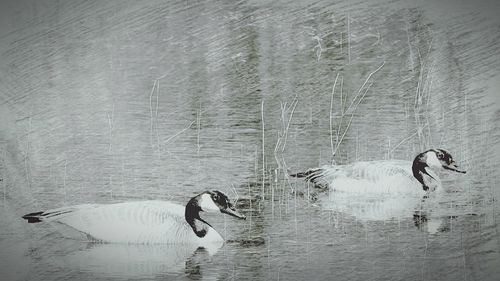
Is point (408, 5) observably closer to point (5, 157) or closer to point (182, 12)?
point (182, 12)

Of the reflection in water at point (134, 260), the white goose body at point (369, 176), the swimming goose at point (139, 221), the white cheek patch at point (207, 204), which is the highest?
the white goose body at point (369, 176)

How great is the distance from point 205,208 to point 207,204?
0.02 m

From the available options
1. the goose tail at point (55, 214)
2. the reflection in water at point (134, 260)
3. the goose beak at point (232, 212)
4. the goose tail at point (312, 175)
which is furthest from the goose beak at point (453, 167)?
the goose tail at point (55, 214)

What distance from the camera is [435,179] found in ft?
9.12

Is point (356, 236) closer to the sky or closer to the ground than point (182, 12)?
closer to the ground

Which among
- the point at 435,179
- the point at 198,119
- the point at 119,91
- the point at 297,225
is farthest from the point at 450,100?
the point at 119,91

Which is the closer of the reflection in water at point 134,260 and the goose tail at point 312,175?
the reflection in water at point 134,260

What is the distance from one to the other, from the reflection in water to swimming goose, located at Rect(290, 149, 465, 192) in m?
0.48

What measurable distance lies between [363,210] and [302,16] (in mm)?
755

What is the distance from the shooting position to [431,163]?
2756 millimetres

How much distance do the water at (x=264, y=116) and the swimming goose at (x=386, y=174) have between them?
0.11 feet

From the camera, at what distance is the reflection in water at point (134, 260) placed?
263 centimetres

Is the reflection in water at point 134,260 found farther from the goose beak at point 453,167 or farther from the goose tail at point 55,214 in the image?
the goose beak at point 453,167

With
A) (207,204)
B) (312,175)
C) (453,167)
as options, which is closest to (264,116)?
(312,175)
